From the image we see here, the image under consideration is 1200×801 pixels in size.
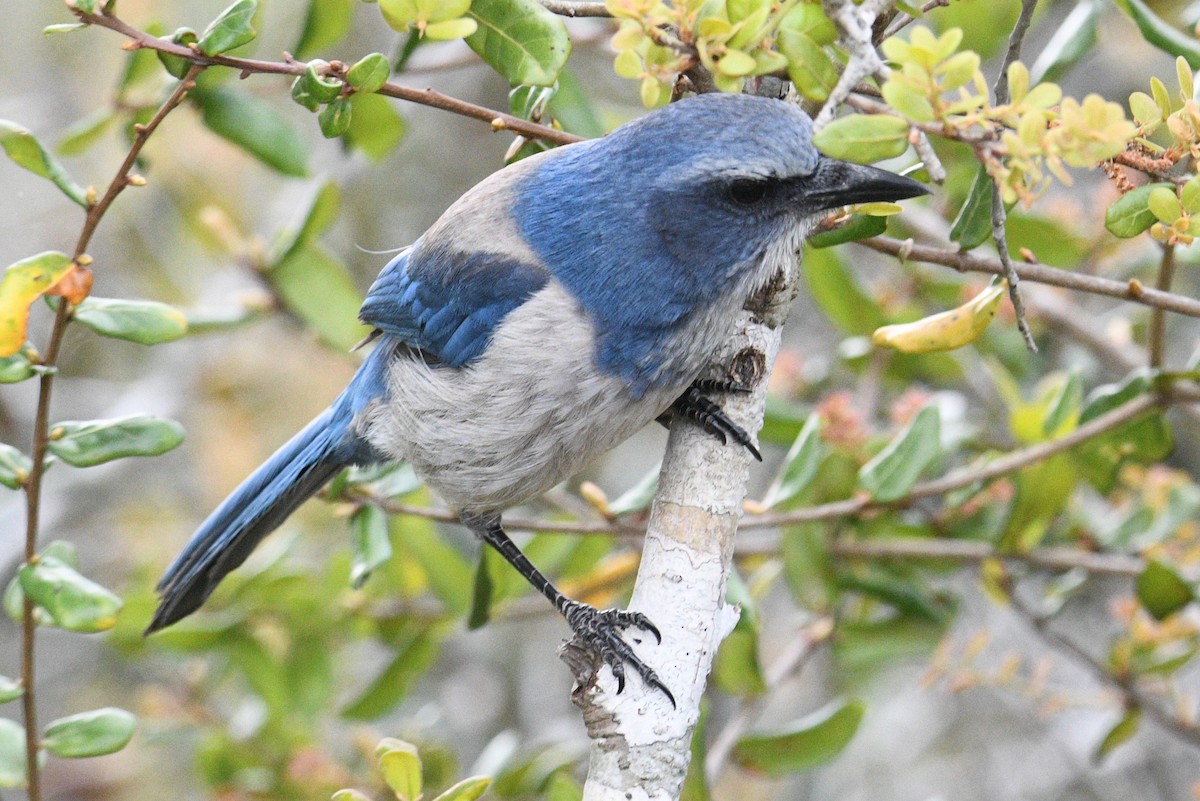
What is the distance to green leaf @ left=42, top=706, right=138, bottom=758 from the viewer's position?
264 cm

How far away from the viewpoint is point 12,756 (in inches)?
105

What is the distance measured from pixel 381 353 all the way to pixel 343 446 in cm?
29

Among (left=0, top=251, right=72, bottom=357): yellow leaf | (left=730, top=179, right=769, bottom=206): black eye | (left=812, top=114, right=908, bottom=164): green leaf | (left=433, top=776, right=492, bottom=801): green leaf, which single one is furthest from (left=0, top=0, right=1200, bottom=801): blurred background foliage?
(left=730, top=179, right=769, bottom=206): black eye

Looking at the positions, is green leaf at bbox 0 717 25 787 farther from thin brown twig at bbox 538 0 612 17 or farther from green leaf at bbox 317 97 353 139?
thin brown twig at bbox 538 0 612 17

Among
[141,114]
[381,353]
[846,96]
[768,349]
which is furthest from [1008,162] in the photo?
[141,114]

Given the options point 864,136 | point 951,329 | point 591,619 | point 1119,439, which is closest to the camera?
point 864,136

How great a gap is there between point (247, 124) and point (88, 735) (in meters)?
1.71

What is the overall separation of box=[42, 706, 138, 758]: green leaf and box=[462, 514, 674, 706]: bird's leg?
105 cm

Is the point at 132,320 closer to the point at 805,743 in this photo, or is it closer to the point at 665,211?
the point at 665,211

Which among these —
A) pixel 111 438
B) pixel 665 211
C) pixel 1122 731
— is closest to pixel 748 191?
pixel 665 211

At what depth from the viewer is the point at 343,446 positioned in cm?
351

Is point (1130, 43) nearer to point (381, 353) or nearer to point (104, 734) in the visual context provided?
point (381, 353)

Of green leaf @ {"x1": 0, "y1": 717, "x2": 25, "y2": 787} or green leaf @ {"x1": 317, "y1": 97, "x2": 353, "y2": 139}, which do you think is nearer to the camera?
green leaf @ {"x1": 317, "y1": 97, "x2": 353, "y2": 139}

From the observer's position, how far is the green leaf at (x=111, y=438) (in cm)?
258
